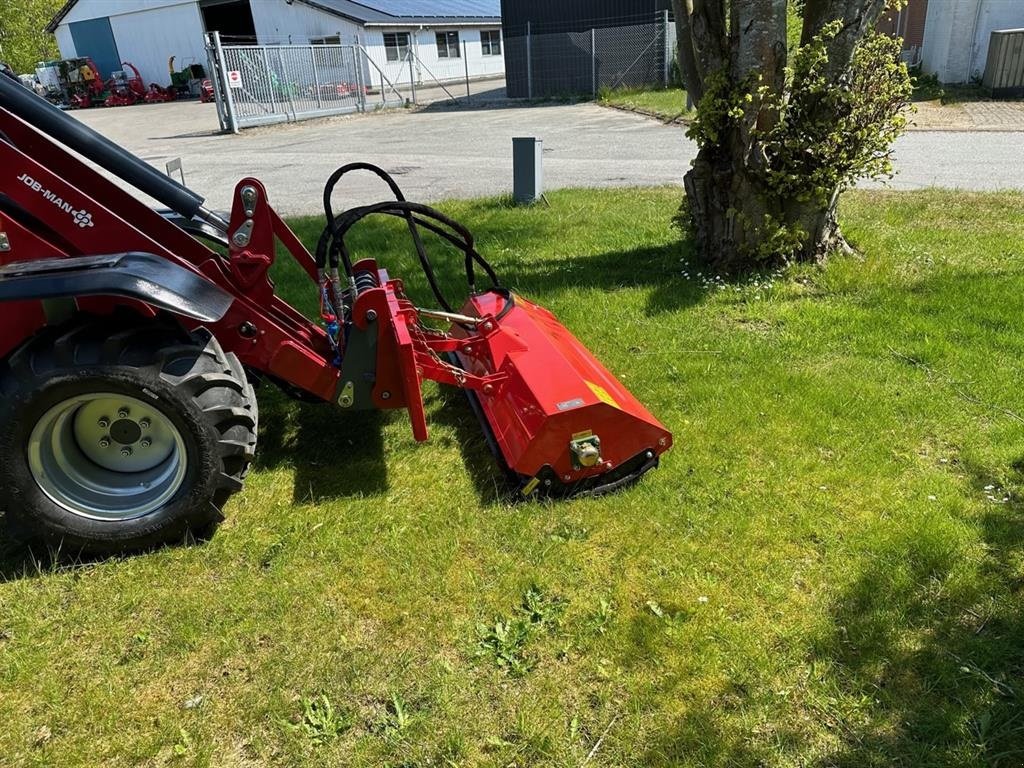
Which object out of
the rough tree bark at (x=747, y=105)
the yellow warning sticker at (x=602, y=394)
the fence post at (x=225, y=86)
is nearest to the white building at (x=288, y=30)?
the fence post at (x=225, y=86)

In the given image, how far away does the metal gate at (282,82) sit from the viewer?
1997 centimetres

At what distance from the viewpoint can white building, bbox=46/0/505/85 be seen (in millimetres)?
31547

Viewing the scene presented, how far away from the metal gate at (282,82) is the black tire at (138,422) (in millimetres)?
18998

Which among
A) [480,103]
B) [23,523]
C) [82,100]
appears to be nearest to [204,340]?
[23,523]

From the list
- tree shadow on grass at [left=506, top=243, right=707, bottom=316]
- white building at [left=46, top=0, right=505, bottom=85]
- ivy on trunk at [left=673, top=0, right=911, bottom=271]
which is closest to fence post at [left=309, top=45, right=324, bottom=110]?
white building at [left=46, top=0, right=505, bottom=85]

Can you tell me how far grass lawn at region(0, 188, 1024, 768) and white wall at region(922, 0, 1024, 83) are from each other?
1760cm

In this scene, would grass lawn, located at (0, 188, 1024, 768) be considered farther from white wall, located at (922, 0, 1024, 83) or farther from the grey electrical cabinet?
white wall, located at (922, 0, 1024, 83)

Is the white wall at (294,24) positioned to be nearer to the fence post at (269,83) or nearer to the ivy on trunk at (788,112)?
the fence post at (269,83)

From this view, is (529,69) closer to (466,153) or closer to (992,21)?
(466,153)

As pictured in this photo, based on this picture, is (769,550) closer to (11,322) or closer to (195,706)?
(195,706)

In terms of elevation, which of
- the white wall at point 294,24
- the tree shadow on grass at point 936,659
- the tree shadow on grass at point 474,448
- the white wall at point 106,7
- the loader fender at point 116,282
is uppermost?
the white wall at point 106,7

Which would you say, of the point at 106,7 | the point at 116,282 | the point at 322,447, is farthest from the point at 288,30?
the point at 116,282

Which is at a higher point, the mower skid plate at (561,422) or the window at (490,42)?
the window at (490,42)

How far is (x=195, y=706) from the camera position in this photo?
2.51 meters
